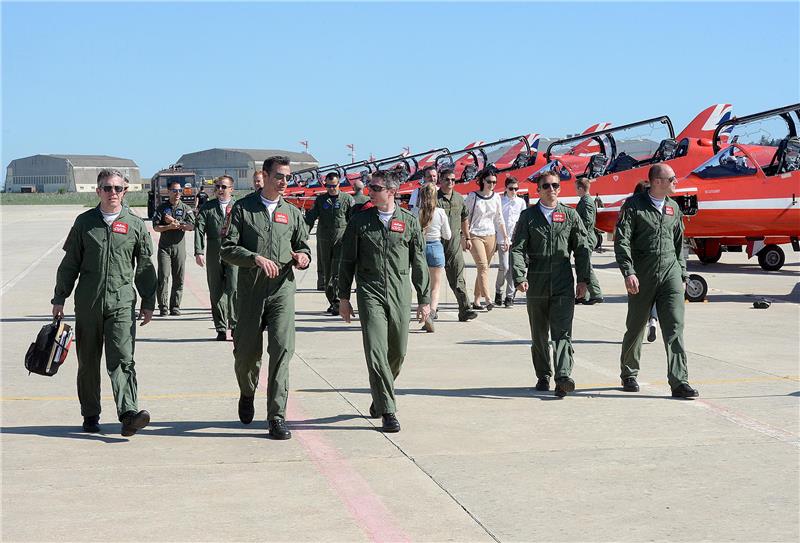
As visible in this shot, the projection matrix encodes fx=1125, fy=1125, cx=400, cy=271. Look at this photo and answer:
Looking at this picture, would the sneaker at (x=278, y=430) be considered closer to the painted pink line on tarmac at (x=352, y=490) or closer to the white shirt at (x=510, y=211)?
the painted pink line on tarmac at (x=352, y=490)

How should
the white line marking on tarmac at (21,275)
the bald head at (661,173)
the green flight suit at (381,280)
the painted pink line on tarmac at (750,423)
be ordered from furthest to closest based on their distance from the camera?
1. the white line marking on tarmac at (21,275)
2. the bald head at (661,173)
3. the green flight suit at (381,280)
4. the painted pink line on tarmac at (750,423)

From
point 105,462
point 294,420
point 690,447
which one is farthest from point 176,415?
point 690,447

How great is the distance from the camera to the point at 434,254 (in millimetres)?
12953

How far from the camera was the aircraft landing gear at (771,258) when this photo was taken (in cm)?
2122

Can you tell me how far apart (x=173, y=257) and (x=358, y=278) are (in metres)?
7.84

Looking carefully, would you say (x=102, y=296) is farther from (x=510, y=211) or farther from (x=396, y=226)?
(x=510, y=211)

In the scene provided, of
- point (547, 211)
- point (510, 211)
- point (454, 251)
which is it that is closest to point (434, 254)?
point (454, 251)

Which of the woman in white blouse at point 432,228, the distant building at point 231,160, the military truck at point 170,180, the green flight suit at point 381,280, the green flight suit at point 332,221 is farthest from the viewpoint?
the distant building at point 231,160

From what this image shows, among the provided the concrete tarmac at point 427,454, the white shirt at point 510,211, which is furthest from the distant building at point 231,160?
the concrete tarmac at point 427,454

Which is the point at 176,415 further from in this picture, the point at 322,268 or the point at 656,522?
the point at 322,268

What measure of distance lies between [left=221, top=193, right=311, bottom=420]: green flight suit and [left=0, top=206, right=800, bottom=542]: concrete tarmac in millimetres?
457

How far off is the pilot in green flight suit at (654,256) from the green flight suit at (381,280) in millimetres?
1846

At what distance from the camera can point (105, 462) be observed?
267 inches

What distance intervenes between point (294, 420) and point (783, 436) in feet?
11.0
